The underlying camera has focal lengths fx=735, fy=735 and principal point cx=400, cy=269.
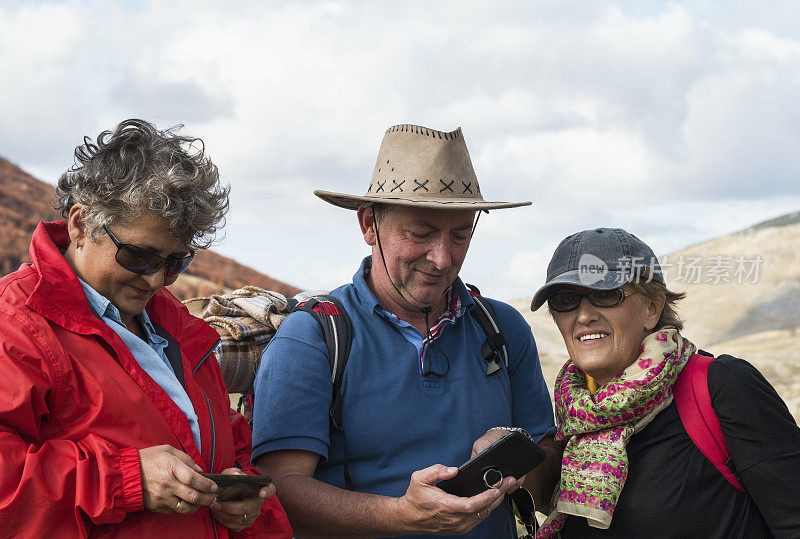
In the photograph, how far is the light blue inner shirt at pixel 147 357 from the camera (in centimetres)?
239

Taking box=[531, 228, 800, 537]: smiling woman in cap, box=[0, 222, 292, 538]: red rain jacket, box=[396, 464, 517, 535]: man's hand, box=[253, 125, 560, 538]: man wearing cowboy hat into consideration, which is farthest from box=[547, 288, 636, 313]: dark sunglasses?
box=[0, 222, 292, 538]: red rain jacket

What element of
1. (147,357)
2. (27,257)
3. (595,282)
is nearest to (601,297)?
(595,282)

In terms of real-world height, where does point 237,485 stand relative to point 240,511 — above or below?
above

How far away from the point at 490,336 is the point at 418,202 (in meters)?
0.71

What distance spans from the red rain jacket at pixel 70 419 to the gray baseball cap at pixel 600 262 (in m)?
1.49

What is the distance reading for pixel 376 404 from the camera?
2.98m

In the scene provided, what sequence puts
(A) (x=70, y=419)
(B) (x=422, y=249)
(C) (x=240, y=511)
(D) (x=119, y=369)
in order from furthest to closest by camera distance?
(B) (x=422, y=249)
(C) (x=240, y=511)
(D) (x=119, y=369)
(A) (x=70, y=419)

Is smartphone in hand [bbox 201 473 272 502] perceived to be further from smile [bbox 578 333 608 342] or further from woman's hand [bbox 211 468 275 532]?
smile [bbox 578 333 608 342]

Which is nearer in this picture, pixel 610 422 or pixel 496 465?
pixel 496 465

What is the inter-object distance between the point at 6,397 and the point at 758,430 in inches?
95.1

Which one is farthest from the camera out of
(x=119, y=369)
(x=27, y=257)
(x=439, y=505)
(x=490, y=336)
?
(x=27, y=257)

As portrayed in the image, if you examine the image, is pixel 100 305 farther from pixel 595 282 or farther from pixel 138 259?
pixel 595 282

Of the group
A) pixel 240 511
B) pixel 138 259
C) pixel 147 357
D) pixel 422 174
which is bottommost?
pixel 240 511

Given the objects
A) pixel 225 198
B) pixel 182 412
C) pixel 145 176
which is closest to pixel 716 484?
pixel 182 412
